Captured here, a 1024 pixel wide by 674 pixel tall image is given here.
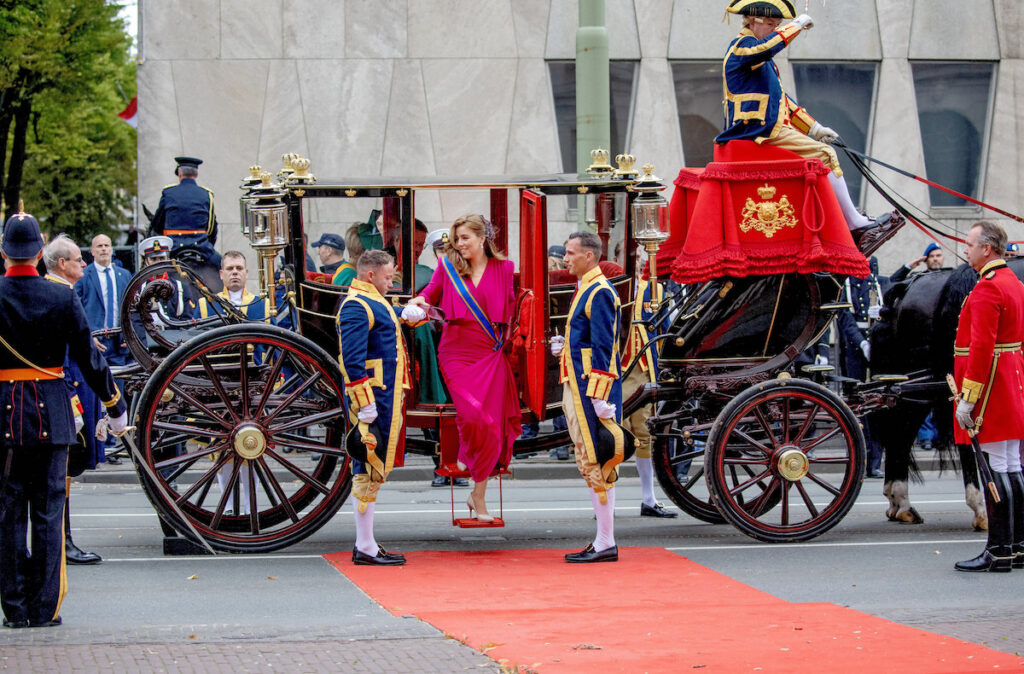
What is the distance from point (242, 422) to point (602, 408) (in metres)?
2.40

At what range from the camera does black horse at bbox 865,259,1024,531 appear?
1041 cm

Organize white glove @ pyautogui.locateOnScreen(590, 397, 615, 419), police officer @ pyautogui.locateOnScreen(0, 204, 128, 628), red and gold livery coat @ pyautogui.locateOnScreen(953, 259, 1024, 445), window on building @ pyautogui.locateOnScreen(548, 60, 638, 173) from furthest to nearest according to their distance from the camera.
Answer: window on building @ pyautogui.locateOnScreen(548, 60, 638, 173) → white glove @ pyautogui.locateOnScreen(590, 397, 615, 419) → red and gold livery coat @ pyautogui.locateOnScreen(953, 259, 1024, 445) → police officer @ pyautogui.locateOnScreen(0, 204, 128, 628)

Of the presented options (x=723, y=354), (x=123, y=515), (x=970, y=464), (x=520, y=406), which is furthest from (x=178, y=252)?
(x=970, y=464)

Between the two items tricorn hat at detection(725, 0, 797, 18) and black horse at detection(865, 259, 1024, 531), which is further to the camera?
black horse at detection(865, 259, 1024, 531)

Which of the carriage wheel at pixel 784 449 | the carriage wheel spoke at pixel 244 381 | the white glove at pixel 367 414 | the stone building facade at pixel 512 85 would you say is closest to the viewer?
the white glove at pixel 367 414

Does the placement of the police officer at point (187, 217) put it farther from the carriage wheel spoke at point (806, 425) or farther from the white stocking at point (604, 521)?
the carriage wheel spoke at point (806, 425)

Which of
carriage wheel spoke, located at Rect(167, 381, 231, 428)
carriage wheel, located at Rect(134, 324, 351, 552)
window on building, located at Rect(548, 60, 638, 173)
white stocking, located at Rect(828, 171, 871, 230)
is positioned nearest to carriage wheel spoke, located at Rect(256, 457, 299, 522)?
carriage wheel, located at Rect(134, 324, 351, 552)

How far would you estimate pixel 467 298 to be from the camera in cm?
938

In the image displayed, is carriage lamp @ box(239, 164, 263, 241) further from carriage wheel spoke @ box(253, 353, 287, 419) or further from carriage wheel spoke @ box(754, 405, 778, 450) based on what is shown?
carriage wheel spoke @ box(754, 405, 778, 450)

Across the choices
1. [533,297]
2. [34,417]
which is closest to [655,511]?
[533,297]

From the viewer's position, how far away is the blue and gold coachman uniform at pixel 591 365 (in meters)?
8.98

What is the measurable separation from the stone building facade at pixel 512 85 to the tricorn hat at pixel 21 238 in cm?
1182

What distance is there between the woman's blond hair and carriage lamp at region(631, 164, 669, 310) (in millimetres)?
→ 1020

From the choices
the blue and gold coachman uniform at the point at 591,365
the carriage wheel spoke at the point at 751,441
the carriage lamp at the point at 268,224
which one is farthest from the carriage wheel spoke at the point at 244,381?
the carriage wheel spoke at the point at 751,441
